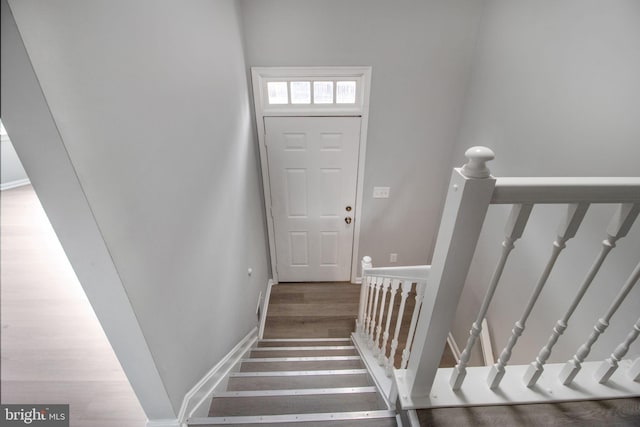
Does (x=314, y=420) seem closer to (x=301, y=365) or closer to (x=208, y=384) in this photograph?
(x=208, y=384)

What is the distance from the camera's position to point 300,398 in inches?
53.9

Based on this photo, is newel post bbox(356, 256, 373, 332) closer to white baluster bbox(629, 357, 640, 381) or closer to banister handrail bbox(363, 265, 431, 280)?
banister handrail bbox(363, 265, 431, 280)

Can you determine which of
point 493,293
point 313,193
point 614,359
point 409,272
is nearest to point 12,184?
point 313,193

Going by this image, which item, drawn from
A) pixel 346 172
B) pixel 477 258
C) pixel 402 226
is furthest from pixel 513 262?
pixel 346 172

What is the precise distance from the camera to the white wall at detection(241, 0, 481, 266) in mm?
2211

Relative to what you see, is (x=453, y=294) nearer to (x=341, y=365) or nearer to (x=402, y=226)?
(x=341, y=365)

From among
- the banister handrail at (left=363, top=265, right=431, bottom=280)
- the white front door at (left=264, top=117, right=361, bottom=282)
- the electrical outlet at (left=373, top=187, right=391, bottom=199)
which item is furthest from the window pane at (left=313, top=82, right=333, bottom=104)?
the banister handrail at (left=363, top=265, right=431, bottom=280)

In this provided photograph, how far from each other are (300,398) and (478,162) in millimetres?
1423

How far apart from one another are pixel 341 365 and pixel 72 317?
173 centimetres

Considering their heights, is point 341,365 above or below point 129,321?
below

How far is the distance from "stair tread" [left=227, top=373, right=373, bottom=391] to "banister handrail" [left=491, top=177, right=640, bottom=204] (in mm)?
1489

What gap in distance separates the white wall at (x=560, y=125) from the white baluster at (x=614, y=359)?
17.1 inches

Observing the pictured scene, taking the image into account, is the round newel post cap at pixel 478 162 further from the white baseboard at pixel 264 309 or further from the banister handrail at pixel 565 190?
the white baseboard at pixel 264 309

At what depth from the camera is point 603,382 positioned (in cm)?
94
